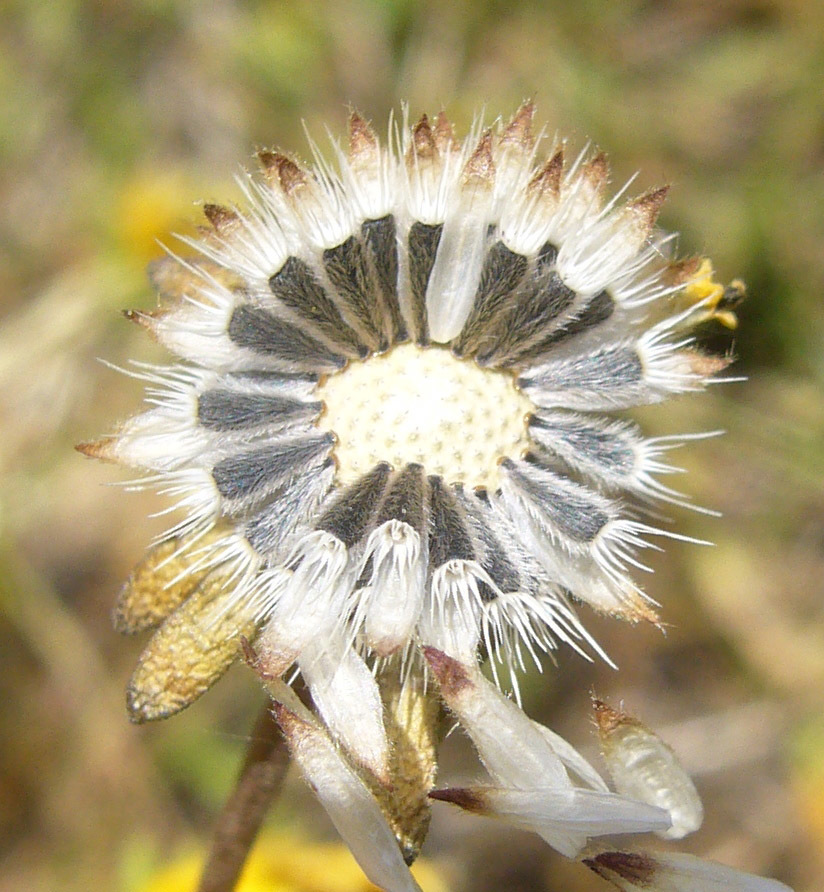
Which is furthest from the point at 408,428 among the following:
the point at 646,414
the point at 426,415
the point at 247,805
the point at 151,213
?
the point at 151,213

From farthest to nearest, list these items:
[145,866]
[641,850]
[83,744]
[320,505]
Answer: [83,744] < [145,866] < [320,505] < [641,850]

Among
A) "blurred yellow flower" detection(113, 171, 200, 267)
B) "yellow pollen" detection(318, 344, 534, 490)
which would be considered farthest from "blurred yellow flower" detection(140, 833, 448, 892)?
"blurred yellow flower" detection(113, 171, 200, 267)

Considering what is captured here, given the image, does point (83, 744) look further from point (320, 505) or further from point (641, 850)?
point (641, 850)

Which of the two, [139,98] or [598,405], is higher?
[139,98]

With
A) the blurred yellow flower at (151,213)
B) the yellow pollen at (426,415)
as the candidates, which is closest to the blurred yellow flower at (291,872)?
the yellow pollen at (426,415)

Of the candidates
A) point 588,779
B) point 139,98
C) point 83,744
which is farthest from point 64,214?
point 588,779

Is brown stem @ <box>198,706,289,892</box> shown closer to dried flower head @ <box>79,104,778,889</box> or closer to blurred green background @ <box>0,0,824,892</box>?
dried flower head @ <box>79,104,778,889</box>

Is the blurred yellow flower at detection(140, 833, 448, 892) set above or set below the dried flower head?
below
